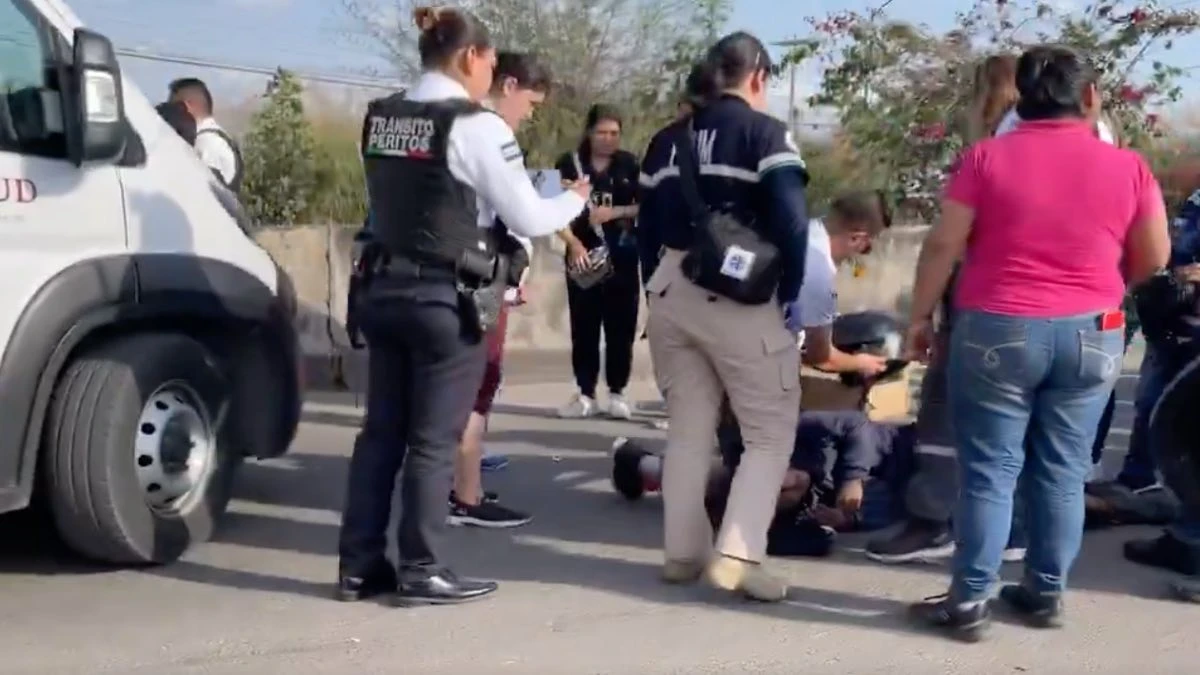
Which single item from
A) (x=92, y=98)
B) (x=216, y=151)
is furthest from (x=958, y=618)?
(x=216, y=151)

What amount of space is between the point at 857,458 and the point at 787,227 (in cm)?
140

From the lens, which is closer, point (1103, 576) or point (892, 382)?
point (1103, 576)

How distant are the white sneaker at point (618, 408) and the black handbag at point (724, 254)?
394cm

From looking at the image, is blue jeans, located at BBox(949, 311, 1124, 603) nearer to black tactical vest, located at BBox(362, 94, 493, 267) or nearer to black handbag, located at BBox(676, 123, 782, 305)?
black handbag, located at BBox(676, 123, 782, 305)

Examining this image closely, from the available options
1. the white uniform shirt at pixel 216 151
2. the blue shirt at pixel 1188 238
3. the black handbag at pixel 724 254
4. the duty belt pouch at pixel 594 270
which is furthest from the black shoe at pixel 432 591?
the white uniform shirt at pixel 216 151

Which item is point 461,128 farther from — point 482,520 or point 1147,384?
point 1147,384

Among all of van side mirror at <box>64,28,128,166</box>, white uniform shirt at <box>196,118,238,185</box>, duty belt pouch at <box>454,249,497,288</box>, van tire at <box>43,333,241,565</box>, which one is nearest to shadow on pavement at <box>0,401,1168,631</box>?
van tire at <box>43,333,241,565</box>

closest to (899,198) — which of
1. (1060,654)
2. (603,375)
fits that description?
(603,375)

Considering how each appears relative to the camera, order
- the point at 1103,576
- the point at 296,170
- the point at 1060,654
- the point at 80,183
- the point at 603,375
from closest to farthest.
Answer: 1. the point at 1060,654
2. the point at 80,183
3. the point at 1103,576
4. the point at 603,375
5. the point at 296,170

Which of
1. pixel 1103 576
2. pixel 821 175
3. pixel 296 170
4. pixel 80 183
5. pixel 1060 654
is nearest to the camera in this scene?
pixel 1060 654

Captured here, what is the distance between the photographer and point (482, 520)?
654 centimetres

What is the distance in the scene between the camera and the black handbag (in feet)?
16.9

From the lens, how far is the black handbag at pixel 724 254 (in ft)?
16.9

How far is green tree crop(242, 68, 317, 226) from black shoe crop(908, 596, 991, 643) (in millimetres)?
8309
